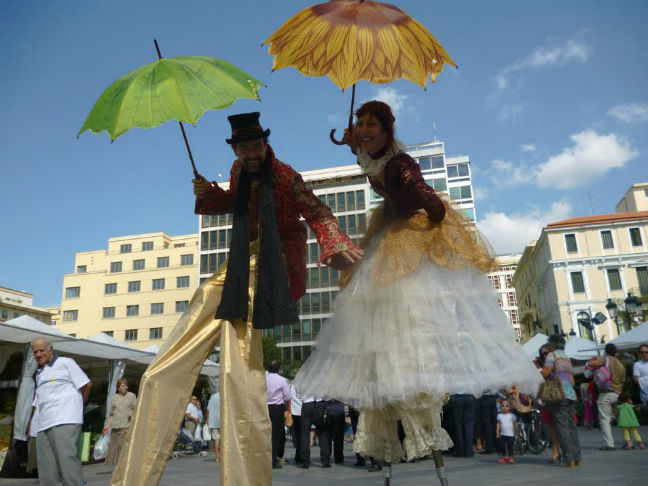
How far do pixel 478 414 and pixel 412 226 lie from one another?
860 centimetres

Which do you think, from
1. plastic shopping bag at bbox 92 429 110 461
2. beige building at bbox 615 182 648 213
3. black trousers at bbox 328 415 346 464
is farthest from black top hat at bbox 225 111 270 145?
beige building at bbox 615 182 648 213

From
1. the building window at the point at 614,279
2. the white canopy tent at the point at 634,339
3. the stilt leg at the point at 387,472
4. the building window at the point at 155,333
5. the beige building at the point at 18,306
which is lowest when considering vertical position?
the stilt leg at the point at 387,472

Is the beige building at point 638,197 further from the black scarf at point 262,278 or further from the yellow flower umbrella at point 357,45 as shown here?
the black scarf at point 262,278

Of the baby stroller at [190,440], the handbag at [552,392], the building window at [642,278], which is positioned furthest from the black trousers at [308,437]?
the building window at [642,278]

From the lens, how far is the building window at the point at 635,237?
54806 millimetres

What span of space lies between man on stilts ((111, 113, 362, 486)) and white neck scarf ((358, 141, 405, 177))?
1.85 feet

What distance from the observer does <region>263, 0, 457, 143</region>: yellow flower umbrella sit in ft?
11.1

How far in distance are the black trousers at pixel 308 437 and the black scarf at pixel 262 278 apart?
22.0 feet

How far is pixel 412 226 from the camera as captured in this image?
3.52 m

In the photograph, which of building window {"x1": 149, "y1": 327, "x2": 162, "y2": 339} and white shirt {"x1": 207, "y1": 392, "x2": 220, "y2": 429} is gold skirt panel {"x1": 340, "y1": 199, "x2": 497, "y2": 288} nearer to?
white shirt {"x1": 207, "y1": 392, "x2": 220, "y2": 429}

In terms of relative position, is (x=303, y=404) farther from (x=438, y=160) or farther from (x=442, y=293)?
→ (x=438, y=160)

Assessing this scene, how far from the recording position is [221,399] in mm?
2979

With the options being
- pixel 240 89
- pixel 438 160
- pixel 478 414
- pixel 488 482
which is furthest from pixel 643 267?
pixel 240 89

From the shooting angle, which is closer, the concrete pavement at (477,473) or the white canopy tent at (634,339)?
the concrete pavement at (477,473)
